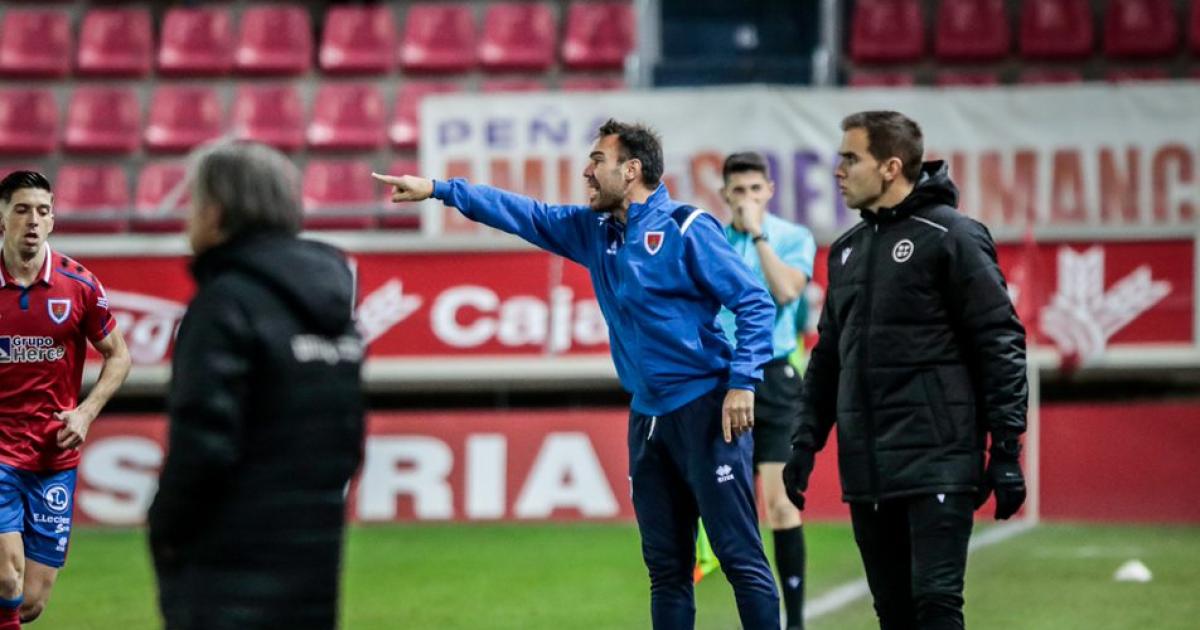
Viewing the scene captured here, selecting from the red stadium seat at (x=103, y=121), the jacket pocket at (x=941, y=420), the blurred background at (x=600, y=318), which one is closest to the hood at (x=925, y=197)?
the jacket pocket at (x=941, y=420)

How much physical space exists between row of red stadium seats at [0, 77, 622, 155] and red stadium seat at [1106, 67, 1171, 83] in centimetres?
489

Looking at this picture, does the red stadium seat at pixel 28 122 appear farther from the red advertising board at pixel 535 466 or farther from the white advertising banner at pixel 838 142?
the white advertising banner at pixel 838 142

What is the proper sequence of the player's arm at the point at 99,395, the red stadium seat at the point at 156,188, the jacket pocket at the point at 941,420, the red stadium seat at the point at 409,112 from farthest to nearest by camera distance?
the red stadium seat at the point at 409,112 < the red stadium seat at the point at 156,188 < the player's arm at the point at 99,395 < the jacket pocket at the point at 941,420

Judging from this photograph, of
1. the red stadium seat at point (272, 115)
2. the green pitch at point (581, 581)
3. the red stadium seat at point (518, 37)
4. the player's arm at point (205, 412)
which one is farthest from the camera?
the red stadium seat at point (518, 37)

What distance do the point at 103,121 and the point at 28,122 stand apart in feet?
2.43

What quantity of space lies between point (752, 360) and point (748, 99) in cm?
834

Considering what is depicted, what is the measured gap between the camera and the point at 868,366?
19.1 feet

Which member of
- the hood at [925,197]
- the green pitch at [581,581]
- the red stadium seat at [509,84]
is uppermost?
the red stadium seat at [509,84]

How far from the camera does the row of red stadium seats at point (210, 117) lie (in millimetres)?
17781

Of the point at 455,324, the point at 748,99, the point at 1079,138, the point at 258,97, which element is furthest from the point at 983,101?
the point at 258,97

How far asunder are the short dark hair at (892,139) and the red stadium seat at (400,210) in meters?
9.42

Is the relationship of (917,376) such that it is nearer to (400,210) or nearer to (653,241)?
(653,241)

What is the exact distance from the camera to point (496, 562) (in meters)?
11.6

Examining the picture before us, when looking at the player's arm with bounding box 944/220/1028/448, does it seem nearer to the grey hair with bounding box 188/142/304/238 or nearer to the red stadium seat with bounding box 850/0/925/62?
the grey hair with bounding box 188/142/304/238
